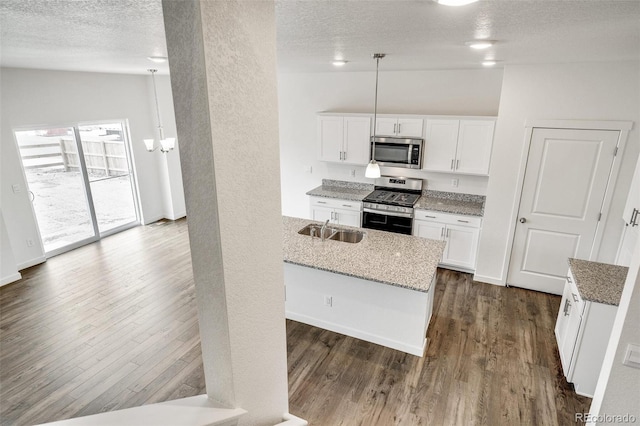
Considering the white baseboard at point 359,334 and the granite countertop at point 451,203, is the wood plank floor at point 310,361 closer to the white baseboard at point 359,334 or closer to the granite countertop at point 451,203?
the white baseboard at point 359,334

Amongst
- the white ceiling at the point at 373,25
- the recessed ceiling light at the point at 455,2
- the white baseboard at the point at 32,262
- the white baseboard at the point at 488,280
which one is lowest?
the white baseboard at the point at 488,280

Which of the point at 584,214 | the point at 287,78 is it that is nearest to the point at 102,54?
the point at 287,78

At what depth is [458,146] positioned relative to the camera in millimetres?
4699

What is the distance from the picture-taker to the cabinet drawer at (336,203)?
530cm

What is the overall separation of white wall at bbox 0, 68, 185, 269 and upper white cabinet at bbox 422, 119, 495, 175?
4.96 metres

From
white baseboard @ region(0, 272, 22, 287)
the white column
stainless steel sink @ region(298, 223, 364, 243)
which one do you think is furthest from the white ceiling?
white baseboard @ region(0, 272, 22, 287)

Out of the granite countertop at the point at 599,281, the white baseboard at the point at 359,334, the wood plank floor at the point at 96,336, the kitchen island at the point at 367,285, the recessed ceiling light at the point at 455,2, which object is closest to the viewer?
the recessed ceiling light at the point at 455,2

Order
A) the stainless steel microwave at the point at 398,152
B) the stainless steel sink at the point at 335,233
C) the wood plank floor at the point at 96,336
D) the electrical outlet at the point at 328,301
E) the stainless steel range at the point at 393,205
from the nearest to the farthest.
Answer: the wood plank floor at the point at 96,336, the electrical outlet at the point at 328,301, the stainless steel sink at the point at 335,233, the stainless steel microwave at the point at 398,152, the stainless steel range at the point at 393,205

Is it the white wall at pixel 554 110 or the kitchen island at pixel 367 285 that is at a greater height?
the white wall at pixel 554 110

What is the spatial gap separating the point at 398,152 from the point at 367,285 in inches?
91.3

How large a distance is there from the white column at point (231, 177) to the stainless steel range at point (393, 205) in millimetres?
3872

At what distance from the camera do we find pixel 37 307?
13.5 ft

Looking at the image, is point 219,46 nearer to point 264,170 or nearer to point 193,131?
point 193,131

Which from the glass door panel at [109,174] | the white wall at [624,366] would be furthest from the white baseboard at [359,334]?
the glass door panel at [109,174]
